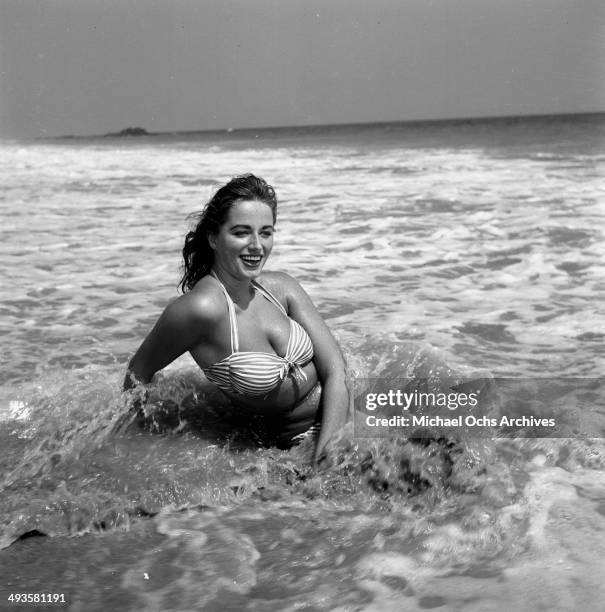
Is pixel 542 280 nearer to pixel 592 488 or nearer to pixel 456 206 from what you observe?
pixel 592 488

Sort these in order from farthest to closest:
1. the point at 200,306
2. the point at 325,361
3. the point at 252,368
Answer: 1. the point at 325,361
2. the point at 252,368
3. the point at 200,306

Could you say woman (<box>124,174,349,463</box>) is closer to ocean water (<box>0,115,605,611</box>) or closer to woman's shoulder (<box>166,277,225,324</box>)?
woman's shoulder (<box>166,277,225,324</box>)

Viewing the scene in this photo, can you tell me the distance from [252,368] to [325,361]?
40 cm

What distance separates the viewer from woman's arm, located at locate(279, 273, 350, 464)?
3.40m

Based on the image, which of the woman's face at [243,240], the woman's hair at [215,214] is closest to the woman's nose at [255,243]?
the woman's face at [243,240]

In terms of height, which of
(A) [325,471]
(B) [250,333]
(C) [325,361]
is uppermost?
(B) [250,333]

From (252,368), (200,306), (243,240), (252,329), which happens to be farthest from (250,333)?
(243,240)

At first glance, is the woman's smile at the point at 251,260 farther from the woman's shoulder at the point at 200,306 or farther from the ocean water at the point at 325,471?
the ocean water at the point at 325,471

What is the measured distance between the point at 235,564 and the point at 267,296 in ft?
3.93

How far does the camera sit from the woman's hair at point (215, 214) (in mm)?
3211

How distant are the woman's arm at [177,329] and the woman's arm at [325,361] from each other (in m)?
0.52

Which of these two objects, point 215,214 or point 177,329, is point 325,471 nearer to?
point 177,329

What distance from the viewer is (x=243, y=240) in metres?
3.20

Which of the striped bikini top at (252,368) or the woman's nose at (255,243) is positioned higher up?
the woman's nose at (255,243)
